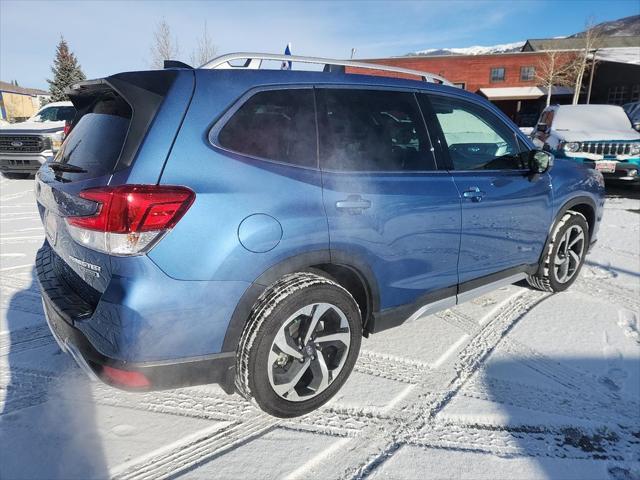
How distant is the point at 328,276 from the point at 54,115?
12.2 meters

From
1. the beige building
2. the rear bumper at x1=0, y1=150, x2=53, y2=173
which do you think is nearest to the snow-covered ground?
the rear bumper at x1=0, y1=150, x2=53, y2=173

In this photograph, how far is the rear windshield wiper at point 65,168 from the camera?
6.75ft

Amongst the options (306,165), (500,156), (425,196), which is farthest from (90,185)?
(500,156)

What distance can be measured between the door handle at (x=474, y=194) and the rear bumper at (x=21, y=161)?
9.82 metres

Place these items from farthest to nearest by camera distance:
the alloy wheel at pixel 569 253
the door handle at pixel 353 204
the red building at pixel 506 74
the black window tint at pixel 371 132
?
the red building at pixel 506 74 < the alloy wheel at pixel 569 253 < the black window tint at pixel 371 132 < the door handle at pixel 353 204

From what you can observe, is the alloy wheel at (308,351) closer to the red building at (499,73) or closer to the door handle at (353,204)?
the door handle at (353,204)

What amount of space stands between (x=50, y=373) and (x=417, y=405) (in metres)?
2.23

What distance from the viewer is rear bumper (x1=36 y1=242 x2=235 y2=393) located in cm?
186

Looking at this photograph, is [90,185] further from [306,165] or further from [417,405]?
[417,405]

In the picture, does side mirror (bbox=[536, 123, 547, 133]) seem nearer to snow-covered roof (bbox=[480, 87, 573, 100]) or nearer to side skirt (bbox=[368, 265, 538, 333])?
side skirt (bbox=[368, 265, 538, 333])

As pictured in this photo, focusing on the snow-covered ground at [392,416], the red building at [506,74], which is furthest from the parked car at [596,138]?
the red building at [506,74]

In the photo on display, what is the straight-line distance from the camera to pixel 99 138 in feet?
6.92

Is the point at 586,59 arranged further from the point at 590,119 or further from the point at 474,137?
the point at 474,137

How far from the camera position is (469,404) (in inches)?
97.6
